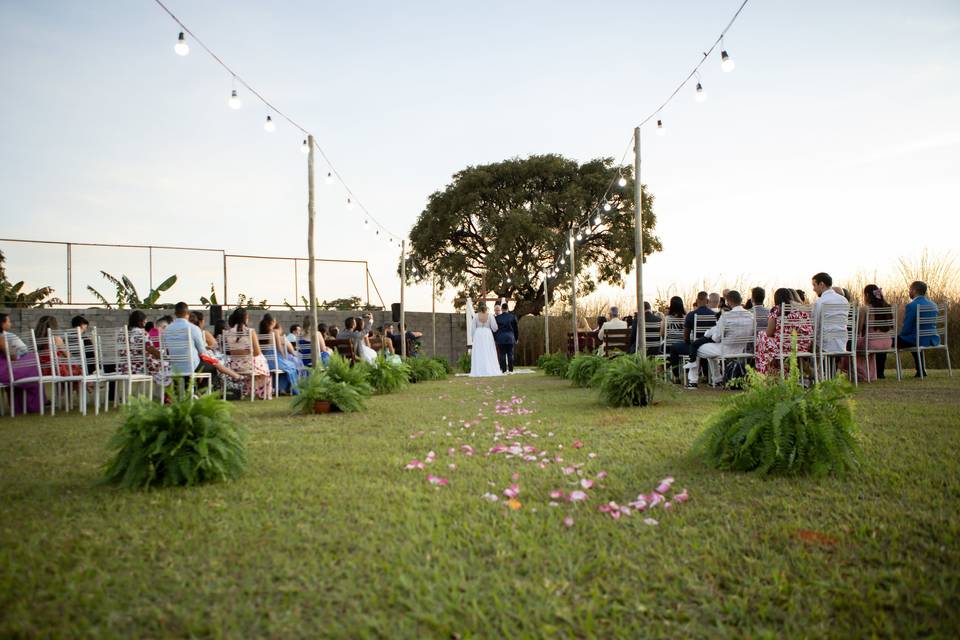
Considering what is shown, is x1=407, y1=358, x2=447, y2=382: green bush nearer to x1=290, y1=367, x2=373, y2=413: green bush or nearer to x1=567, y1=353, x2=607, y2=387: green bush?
x1=567, y1=353, x2=607, y2=387: green bush

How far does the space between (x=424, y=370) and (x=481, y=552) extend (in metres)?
11.6

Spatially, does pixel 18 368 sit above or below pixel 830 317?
below

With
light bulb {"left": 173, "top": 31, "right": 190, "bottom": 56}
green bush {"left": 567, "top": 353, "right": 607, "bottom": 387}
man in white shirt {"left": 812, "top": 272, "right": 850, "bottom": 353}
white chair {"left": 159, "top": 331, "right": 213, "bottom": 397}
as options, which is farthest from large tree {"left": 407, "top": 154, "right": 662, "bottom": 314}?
light bulb {"left": 173, "top": 31, "right": 190, "bottom": 56}

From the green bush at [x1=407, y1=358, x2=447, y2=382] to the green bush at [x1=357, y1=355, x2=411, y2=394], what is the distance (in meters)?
2.74

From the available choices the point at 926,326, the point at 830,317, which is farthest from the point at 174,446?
the point at 926,326

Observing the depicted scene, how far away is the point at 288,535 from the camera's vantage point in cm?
261

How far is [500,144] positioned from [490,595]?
26.5m

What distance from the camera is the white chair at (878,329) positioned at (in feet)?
28.2

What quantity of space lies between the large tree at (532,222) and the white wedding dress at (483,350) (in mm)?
10559

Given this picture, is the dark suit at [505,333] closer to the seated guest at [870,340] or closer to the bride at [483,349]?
the bride at [483,349]

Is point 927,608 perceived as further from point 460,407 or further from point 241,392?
point 241,392

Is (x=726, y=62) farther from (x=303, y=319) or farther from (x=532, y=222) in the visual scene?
(x=532, y=222)

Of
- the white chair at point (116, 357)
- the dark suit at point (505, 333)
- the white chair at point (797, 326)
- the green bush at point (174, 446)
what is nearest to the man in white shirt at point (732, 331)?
the white chair at point (797, 326)

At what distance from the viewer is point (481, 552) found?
95.0 inches
